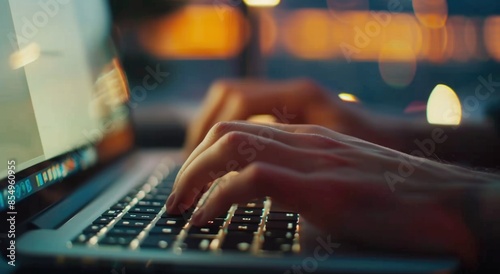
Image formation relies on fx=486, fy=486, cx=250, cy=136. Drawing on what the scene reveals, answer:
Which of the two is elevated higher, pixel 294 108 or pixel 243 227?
pixel 294 108

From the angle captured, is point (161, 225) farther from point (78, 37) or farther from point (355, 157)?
point (78, 37)

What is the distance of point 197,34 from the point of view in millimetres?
1689

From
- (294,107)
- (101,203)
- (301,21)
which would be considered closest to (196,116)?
(294,107)

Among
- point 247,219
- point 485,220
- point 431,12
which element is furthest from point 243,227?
point 431,12

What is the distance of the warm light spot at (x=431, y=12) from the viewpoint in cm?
146

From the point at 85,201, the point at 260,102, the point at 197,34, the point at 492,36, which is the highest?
the point at 197,34

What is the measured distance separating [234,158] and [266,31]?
38.1 inches

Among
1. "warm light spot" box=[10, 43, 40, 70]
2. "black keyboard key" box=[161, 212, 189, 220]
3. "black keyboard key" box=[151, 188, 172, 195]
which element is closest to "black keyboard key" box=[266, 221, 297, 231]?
"black keyboard key" box=[161, 212, 189, 220]

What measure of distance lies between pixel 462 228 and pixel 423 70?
44.9 inches

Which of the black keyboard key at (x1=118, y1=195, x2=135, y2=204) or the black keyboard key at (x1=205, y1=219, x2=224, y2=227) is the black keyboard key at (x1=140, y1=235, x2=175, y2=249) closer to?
the black keyboard key at (x1=205, y1=219, x2=224, y2=227)

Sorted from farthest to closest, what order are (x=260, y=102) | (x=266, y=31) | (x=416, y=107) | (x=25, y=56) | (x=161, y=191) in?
(x=266, y=31) < (x=416, y=107) < (x=260, y=102) < (x=161, y=191) < (x=25, y=56)

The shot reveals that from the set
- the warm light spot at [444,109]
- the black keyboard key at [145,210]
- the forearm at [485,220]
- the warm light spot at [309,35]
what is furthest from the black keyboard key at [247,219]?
the warm light spot at [309,35]

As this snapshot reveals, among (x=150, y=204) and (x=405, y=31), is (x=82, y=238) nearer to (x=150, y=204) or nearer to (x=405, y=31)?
(x=150, y=204)

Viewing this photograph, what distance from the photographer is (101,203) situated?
66 cm
